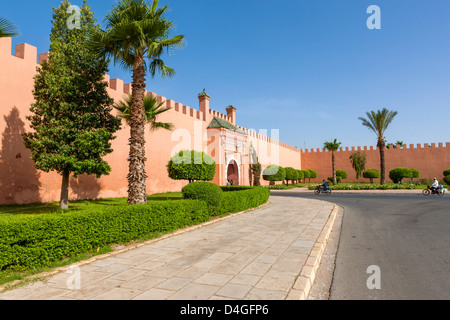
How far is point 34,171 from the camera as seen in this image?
12.6 metres

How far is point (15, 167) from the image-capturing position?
1179cm

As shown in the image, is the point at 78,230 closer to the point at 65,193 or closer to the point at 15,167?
the point at 65,193

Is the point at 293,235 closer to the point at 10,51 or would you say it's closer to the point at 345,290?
the point at 345,290

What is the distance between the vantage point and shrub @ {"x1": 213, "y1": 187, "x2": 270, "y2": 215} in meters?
11.1

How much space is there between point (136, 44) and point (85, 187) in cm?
942

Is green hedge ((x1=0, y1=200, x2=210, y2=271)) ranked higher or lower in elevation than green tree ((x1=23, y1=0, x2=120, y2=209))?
lower

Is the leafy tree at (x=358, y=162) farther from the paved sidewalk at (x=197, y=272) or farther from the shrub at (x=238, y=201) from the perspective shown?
the paved sidewalk at (x=197, y=272)

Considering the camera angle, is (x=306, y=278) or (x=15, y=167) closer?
(x=306, y=278)

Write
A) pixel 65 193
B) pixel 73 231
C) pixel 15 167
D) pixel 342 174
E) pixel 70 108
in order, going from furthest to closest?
pixel 342 174 < pixel 15 167 < pixel 65 193 < pixel 70 108 < pixel 73 231

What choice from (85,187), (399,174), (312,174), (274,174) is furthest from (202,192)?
(312,174)

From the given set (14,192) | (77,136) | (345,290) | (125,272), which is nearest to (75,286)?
(125,272)

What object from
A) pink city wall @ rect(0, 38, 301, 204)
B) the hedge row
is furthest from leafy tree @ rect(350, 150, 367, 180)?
the hedge row

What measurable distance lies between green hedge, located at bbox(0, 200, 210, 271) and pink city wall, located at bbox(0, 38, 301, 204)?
26.8ft

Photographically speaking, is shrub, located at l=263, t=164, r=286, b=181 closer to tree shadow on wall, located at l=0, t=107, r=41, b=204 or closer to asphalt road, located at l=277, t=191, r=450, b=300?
asphalt road, located at l=277, t=191, r=450, b=300
